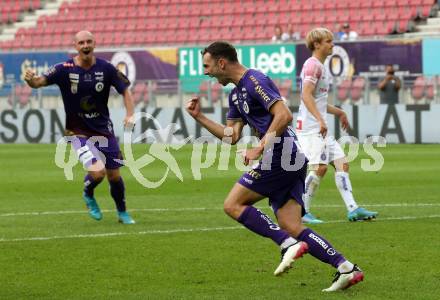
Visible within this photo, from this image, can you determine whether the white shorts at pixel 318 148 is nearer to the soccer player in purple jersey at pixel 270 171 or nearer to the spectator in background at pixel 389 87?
the soccer player in purple jersey at pixel 270 171

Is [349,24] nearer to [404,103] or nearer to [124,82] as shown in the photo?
[404,103]

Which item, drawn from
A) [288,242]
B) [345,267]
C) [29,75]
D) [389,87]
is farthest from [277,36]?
[345,267]

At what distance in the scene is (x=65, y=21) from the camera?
44.1 metres

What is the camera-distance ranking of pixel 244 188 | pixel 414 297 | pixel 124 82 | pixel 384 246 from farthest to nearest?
pixel 124 82
pixel 384 246
pixel 244 188
pixel 414 297

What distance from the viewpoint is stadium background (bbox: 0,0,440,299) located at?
9555 mm

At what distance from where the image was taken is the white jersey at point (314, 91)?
13.0 meters

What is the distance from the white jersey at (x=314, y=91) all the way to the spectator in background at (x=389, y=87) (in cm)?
1759

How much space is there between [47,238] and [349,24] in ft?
84.1

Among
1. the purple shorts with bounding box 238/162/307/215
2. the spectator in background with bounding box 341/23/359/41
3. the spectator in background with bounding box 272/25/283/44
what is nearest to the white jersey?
the purple shorts with bounding box 238/162/307/215

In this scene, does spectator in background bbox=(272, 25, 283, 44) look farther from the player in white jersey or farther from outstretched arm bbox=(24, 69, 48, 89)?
outstretched arm bbox=(24, 69, 48, 89)

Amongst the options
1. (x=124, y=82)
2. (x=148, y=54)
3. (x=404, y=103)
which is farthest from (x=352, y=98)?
(x=124, y=82)

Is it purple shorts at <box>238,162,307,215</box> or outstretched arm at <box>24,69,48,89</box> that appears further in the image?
outstretched arm at <box>24,69,48,89</box>

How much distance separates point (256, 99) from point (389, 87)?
2277cm

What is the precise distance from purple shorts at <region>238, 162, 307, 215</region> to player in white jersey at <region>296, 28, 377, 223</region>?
339 cm
